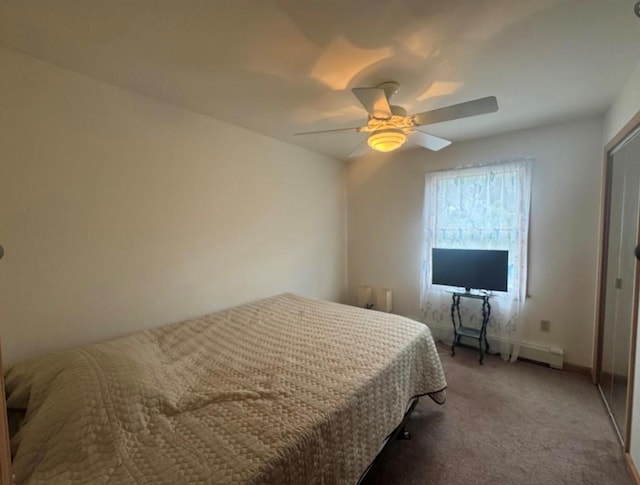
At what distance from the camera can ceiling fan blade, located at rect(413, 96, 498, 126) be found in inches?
65.4

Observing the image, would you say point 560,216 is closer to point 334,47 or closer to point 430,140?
point 430,140

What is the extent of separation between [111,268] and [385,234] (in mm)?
3088

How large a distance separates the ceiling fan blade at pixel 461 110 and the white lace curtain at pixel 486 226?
1507mm

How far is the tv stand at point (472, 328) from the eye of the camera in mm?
3157

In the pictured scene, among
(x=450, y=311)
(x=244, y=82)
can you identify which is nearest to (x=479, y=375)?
(x=450, y=311)

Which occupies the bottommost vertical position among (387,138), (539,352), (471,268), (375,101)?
Result: (539,352)

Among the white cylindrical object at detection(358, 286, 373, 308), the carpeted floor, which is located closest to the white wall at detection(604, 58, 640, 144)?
the carpeted floor

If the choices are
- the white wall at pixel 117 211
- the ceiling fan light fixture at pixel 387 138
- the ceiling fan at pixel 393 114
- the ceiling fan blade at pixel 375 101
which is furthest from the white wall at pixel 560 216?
the white wall at pixel 117 211

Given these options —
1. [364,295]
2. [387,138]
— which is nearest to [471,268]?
[364,295]

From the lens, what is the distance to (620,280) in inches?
84.3

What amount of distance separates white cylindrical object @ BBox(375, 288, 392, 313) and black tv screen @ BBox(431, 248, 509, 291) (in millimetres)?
669

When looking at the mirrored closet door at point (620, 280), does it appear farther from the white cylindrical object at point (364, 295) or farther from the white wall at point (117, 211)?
the white wall at point (117, 211)

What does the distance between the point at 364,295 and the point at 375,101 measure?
2.87m

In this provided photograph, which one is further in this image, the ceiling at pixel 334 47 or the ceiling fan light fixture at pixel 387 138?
the ceiling fan light fixture at pixel 387 138
